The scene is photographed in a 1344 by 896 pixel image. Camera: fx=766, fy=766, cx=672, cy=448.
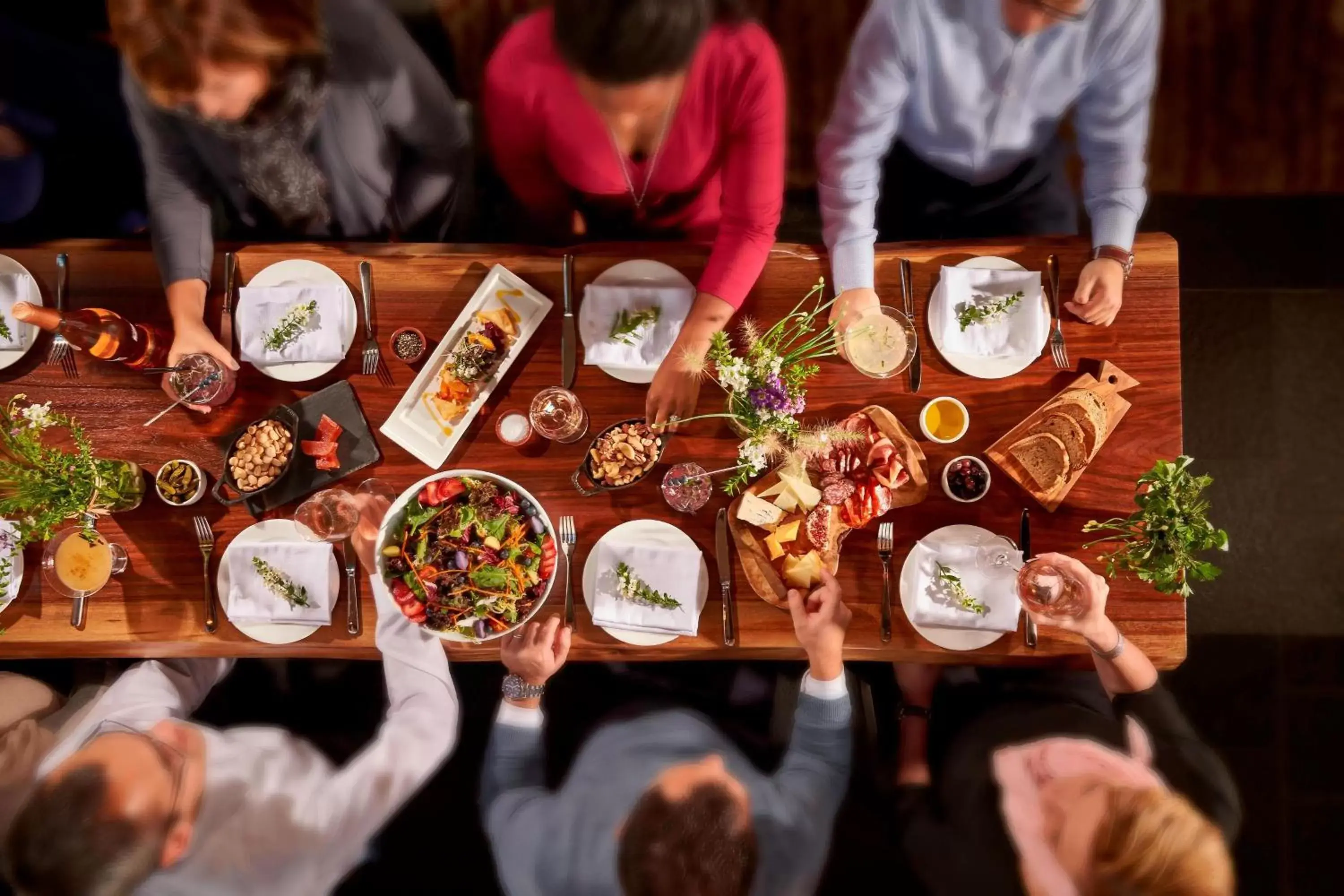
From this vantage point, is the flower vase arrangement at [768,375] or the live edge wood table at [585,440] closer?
the flower vase arrangement at [768,375]

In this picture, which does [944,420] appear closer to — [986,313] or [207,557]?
[986,313]

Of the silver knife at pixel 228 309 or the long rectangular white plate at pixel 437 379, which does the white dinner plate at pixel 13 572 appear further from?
the long rectangular white plate at pixel 437 379

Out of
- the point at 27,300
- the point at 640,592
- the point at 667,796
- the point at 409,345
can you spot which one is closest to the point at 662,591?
the point at 640,592

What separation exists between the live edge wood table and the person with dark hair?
0.38 feet

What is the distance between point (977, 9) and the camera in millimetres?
1950

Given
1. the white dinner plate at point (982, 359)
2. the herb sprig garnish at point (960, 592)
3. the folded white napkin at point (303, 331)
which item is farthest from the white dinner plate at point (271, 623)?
the white dinner plate at point (982, 359)

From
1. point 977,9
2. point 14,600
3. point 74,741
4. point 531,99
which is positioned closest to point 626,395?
point 531,99

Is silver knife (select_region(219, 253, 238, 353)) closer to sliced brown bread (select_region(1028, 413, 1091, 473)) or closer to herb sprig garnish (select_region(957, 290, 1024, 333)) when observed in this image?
herb sprig garnish (select_region(957, 290, 1024, 333))

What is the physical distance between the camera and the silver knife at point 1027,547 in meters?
1.96

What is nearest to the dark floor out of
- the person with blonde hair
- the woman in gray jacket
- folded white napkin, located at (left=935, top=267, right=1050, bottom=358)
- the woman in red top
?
the person with blonde hair

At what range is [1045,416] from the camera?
1.98 meters

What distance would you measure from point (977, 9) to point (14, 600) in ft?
9.66

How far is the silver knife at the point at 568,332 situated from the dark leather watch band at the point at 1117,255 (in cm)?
140

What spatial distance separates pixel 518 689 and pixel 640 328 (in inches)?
43.7
